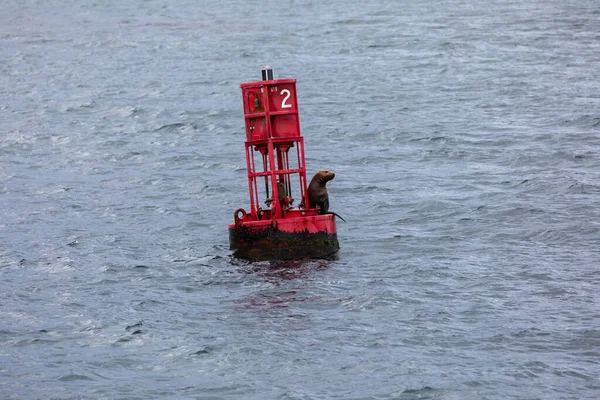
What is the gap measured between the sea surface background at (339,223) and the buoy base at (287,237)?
0.35m

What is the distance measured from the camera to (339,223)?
24.1 m

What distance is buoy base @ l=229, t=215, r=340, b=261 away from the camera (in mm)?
19969

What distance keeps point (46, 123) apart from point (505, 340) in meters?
23.0

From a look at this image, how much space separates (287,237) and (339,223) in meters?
4.27

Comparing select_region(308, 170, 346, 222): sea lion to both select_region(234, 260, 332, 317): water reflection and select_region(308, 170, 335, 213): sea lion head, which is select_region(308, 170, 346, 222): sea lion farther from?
select_region(234, 260, 332, 317): water reflection

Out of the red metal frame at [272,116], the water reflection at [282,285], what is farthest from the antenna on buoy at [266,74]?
the water reflection at [282,285]

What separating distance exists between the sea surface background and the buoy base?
35 cm

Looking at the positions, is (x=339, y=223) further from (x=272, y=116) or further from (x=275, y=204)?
(x=272, y=116)

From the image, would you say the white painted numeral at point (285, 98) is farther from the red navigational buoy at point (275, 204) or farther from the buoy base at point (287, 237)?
the buoy base at point (287, 237)

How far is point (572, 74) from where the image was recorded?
1581 inches

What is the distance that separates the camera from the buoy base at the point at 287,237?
20.0 metres

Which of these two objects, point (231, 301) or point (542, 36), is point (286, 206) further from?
point (542, 36)

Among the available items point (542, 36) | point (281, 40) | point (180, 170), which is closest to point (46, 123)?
point (180, 170)

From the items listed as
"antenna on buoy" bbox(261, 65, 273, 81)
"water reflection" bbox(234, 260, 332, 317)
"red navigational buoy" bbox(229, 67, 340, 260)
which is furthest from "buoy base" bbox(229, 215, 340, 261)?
"antenna on buoy" bbox(261, 65, 273, 81)
